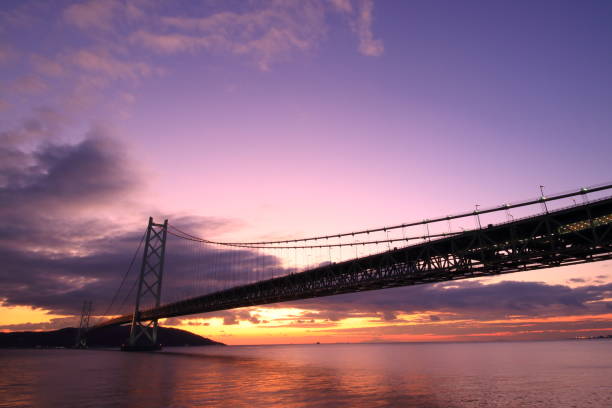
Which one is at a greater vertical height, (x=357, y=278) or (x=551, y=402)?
(x=357, y=278)

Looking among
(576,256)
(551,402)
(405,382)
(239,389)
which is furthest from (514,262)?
(239,389)

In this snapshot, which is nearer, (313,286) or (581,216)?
(581,216)

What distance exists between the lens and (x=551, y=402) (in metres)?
25.8

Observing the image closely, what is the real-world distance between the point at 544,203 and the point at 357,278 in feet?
79.9

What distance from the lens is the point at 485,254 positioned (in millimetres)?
36125

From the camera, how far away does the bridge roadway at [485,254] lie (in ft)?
96.6

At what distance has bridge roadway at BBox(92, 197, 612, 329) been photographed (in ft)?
96.6

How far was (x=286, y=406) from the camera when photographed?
22859mm

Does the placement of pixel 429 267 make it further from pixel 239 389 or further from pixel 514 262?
pixel 239 389

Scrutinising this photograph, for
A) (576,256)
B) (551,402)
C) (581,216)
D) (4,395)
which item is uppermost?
(581,216)

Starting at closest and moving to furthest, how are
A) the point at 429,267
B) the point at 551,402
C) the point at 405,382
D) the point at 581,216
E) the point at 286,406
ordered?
the point at 286,406 → the point at 551,402 → the point at 581,216 → the point at 405,382 → the point at 429,267

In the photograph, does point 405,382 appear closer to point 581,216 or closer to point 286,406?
point 286,406

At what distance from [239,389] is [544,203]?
2861 cm

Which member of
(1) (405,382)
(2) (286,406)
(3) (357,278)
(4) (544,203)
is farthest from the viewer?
(3) (357,278)
